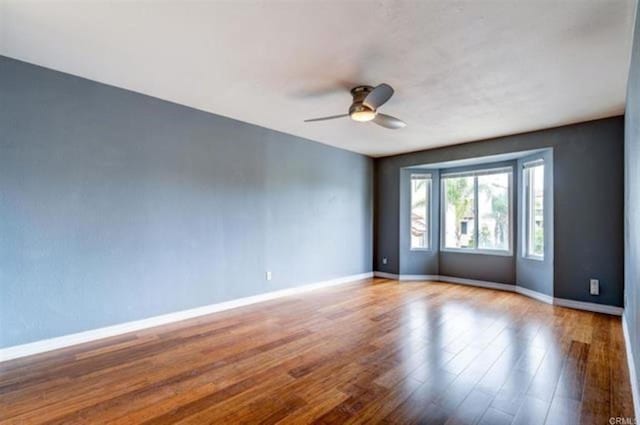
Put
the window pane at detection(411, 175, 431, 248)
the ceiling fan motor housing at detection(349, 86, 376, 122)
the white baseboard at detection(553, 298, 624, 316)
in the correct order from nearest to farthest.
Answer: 1. the ceiling fan motor housing at detection(349, 86, 376, 122)
2. the white baseboard at detection(553, 298, 624, 316)
3. the window pane at detection(411, 175, 431, 248)

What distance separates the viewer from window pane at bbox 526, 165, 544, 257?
4812mm

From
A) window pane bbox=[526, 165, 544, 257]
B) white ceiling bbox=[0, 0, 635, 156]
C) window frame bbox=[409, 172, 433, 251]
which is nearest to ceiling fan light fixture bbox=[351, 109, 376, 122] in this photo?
white ceiling bbox=[0, 0, 635, 156]

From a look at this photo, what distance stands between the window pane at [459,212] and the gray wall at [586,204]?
130cm

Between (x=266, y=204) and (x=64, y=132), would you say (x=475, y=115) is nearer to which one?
(x=266, y=204)

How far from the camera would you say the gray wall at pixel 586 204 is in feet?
12.8

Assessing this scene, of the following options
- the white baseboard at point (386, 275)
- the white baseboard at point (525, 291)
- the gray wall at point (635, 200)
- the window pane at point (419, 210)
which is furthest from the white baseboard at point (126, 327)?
the gray wall at point (635, 200)

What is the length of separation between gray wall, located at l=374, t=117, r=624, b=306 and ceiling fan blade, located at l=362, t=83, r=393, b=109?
10.0 ft

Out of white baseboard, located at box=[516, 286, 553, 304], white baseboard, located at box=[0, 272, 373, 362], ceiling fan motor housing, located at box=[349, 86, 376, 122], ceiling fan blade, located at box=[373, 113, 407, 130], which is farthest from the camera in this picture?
white baseboard, located at box=[516, 286, 553, 304]

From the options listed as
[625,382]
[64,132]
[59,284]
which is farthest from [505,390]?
[64,132]

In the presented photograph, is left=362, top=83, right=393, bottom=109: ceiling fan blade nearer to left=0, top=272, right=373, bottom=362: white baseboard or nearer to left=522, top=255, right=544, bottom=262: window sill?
left=0, top=272, right=373, bottom=362: white baseboard

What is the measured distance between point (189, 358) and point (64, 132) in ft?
7.74

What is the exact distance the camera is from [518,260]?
522 centimetres

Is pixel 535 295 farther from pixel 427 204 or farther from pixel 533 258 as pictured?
A: pixel 427 204

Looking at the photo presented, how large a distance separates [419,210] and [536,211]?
1975mm
